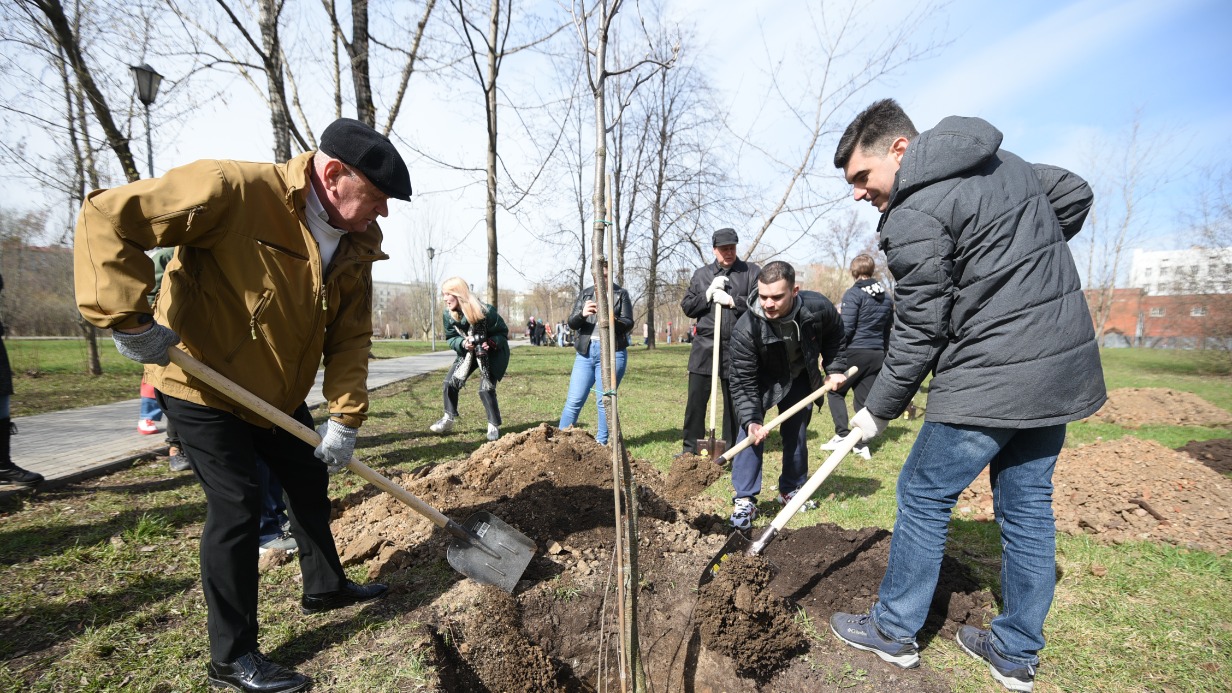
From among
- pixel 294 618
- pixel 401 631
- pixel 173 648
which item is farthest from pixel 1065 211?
pixel 173 648

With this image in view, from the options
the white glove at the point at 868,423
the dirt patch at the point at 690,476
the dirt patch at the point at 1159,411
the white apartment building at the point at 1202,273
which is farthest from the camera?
Result: the white apartment building at the point at 1202,273

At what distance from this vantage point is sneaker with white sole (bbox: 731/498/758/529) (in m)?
3.72

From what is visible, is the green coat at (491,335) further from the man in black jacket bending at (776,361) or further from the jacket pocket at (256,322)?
the jacket pocket at (256,322)

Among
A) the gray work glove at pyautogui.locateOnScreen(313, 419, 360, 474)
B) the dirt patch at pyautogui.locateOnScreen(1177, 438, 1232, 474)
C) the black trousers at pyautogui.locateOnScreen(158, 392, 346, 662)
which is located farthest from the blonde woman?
the dirt patch at pyautogui.locateOnScreen(1177, 438, 1232, 474)

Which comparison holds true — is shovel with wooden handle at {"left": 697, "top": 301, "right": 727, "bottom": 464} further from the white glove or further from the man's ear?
the man's ear

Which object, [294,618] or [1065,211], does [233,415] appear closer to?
[294,618]

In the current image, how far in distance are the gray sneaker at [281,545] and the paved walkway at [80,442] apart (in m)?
2.51

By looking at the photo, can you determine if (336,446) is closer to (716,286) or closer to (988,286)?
(988,286)

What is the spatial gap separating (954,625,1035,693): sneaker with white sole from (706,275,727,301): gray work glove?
133 inches

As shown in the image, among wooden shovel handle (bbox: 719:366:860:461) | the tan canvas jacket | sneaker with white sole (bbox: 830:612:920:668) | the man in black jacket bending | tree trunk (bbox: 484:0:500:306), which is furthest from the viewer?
tree trunk (bbox: 484:0:500:306)

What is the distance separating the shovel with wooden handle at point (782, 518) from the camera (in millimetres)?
2713

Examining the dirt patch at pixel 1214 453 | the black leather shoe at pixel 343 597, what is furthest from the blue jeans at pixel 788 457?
the dirt patch at pixel 1214 453

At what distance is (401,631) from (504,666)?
504 millimetres

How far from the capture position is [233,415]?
86.0 inches
